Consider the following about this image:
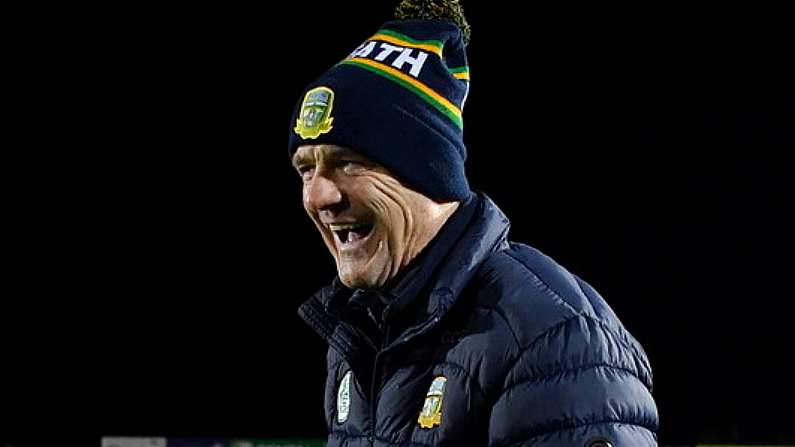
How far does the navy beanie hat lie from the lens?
144 cm

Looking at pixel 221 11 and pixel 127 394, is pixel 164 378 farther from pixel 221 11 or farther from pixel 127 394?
pixel 221 11

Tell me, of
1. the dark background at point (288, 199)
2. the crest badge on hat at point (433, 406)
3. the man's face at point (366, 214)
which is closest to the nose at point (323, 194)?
the man's face at point (366, 214)

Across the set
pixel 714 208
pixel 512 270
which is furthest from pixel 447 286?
pixel 714 208

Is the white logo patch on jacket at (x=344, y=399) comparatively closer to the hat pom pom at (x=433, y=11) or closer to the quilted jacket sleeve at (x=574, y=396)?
the quilted jacket sleeve at (x=574, y=396)

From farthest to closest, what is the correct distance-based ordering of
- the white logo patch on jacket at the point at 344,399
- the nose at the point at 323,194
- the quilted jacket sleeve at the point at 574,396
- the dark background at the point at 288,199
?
the dark background at the point at 288,199
the white logo patch on jacket at the point at 344,399
the nose at the point at 323,194
the quilted jacket sleeve at the point at 574,396

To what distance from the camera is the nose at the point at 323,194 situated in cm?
143

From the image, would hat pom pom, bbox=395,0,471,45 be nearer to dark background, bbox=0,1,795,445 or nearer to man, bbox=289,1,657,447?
man, bbox=289,1,657,447

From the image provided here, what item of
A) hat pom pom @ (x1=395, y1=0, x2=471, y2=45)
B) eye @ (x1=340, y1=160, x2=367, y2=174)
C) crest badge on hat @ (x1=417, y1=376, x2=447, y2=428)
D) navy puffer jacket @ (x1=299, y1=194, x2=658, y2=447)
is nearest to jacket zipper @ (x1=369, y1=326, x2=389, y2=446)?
navy puffer jacket @ (x1=299, y1=194, x2=658, y2=447)

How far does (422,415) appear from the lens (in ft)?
4.39

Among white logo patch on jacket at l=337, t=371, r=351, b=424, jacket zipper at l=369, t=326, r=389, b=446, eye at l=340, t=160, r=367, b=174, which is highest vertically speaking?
eye at l=340, t=160, r=367, b=174

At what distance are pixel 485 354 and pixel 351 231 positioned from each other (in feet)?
0.81

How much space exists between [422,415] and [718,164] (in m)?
3.13

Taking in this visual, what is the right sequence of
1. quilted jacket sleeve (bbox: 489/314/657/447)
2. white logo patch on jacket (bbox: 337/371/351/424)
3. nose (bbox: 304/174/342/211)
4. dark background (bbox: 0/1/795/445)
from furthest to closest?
1. dark background (bbox: 0/1/795/445)
2. white logo patch on jacket (bbox: 337/371/351/424)
3. nose (bbox: 304/174/342/211)
4. quilted jacket sleeve (bbox: 489/314/657/447)

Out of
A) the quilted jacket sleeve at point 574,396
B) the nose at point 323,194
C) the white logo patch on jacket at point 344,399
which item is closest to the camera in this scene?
the quilted jacket sleeve at point 574,396
